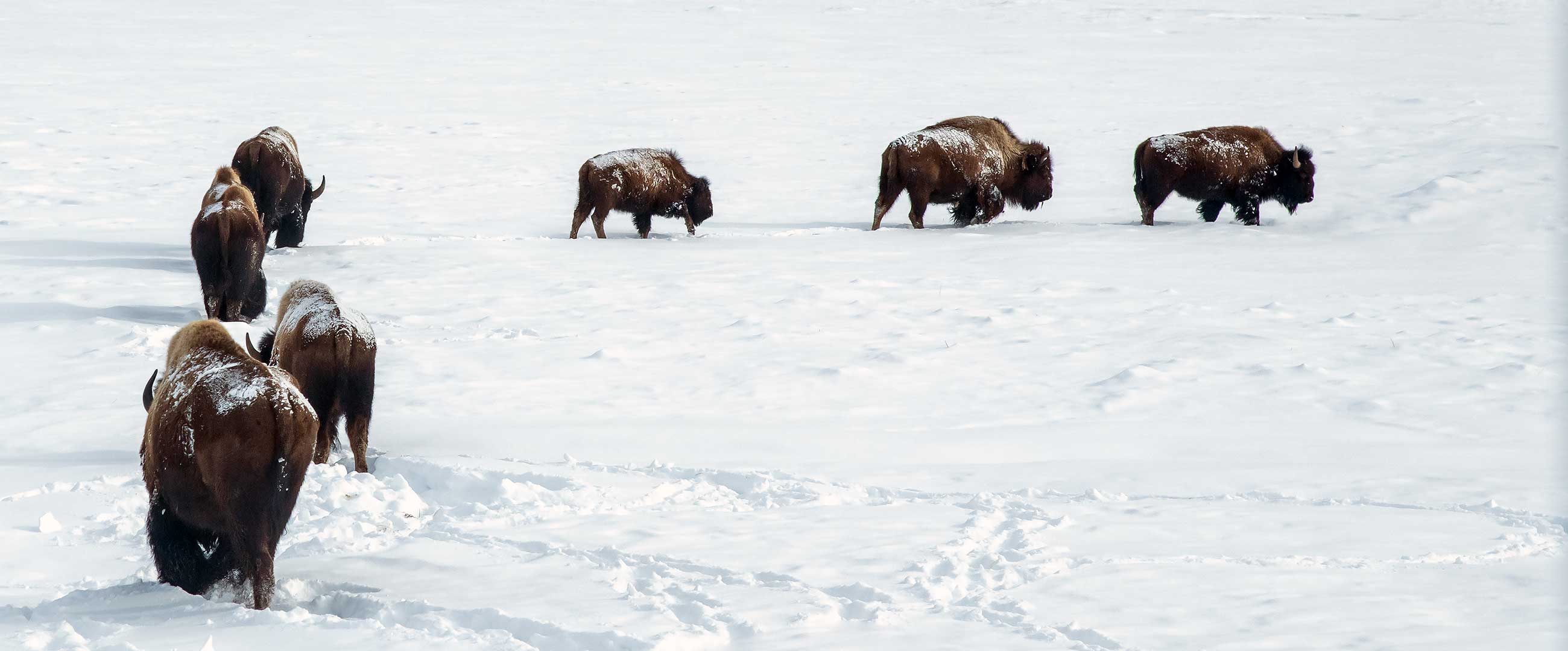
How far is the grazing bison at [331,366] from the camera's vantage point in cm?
608

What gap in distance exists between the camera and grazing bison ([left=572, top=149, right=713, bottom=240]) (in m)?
13.4

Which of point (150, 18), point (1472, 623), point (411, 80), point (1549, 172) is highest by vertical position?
point (150, 18)

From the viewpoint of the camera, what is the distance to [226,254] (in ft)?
30.3

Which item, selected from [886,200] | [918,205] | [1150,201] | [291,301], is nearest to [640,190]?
[886,200]

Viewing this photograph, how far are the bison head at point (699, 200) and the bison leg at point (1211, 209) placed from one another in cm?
479

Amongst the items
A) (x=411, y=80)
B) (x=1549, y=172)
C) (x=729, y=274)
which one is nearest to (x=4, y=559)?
(x=729, y=274)

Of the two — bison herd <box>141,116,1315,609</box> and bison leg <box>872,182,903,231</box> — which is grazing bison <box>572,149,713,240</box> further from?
bison leg <box>872,182,903,231</box>

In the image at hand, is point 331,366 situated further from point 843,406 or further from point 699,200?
point 699,200

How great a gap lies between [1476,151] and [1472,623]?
13.9 m

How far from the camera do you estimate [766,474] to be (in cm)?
603

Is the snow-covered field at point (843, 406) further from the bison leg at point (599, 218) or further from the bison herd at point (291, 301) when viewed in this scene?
the bison leg at point (599, 218)

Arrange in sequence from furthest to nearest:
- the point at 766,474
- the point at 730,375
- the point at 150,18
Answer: the point at 150,18 < the point at 730,375 < the point at 766,474

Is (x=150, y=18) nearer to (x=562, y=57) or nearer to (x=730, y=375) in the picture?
(x=562, y=57)

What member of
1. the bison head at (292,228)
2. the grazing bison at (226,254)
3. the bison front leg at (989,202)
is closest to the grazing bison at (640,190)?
the bison head at (292,228)
